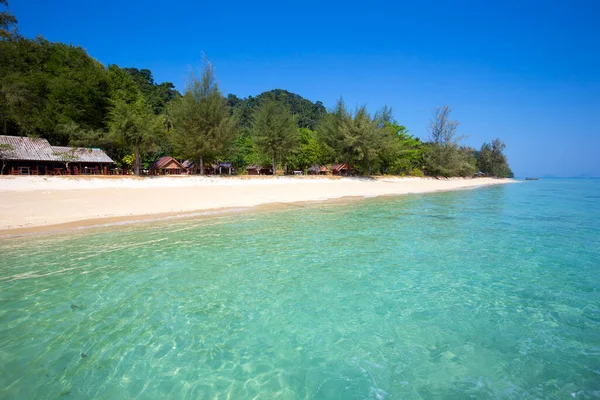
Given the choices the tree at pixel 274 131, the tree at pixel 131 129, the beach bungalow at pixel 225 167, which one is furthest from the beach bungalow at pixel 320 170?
the tree at pixel 131 129

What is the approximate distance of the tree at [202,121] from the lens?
110ft

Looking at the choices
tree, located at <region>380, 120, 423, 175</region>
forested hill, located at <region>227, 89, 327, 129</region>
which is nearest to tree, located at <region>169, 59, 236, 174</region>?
tree, located at <region>380, 120, 423, 175</region>

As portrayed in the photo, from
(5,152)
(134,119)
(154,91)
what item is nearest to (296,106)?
(154,91)

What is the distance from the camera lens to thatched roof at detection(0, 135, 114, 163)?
92.2 feet

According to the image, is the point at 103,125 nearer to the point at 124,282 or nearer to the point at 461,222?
the point at 124,282

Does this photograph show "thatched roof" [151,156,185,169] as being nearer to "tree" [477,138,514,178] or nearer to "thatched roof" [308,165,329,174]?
"thatched roof" [308,165,329,174]

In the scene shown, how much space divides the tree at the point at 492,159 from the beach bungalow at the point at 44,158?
121 metres

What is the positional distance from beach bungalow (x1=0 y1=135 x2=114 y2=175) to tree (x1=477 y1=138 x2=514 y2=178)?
398 ft

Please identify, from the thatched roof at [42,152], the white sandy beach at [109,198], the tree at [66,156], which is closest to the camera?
the white sandy beach at [109,198]

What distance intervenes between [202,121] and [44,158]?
16.6 meters

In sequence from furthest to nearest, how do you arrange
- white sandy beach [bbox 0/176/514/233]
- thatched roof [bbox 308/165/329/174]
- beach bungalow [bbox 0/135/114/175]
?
1. thatched roof [bbox 308/165/329/174]
2. beach bungalow [bbox 0/135/114/175]
3. white sandy beach [bbox 0/176/514/233]

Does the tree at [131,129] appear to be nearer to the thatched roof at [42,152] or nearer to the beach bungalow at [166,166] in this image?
the thatched roof at [42,152]

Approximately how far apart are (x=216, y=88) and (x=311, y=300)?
35.7 meters

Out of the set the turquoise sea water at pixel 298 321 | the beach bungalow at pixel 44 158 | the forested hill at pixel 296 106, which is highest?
the forested hill at pixel 296 106
